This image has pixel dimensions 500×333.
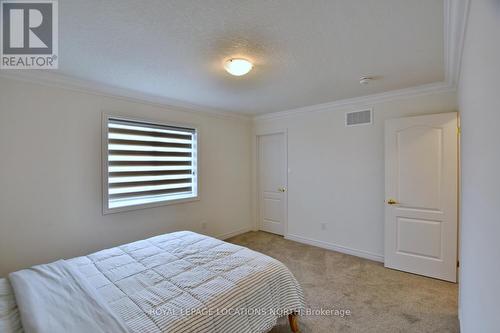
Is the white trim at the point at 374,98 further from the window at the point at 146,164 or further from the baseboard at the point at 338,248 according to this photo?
the baseboard at the point at 338,248

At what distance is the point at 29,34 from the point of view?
5.66 ft

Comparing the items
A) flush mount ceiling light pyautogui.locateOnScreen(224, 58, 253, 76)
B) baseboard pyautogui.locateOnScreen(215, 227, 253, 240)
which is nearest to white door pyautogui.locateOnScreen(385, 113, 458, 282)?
flush mount ceiling light pyautogui.locateOnScreen(224, 58, 253, 76)

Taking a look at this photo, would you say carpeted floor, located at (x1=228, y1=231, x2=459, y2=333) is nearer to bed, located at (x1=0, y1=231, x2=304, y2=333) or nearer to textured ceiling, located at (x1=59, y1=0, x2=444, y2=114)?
bed, located at (x1=0, y1=231, x2=304, y2=333)

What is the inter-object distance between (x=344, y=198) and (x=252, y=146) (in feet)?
7.04

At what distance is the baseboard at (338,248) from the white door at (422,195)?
9.3 inches

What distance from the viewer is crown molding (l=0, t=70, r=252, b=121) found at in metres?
2.33

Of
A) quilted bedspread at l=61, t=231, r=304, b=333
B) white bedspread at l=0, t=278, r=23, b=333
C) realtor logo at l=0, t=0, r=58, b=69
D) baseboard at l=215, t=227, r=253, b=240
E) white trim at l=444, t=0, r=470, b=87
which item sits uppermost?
realtor logo at l=0, t=0, r=58, b=69

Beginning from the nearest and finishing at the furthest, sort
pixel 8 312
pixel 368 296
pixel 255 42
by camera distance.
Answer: pixel 8 312 → pixel 255 42 → pixel 368 296

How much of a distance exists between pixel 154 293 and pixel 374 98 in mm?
3564

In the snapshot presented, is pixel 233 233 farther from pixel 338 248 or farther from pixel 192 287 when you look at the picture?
pixel 192 287

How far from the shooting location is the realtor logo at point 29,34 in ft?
4.79

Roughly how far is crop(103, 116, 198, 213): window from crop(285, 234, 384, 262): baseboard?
6.62ft

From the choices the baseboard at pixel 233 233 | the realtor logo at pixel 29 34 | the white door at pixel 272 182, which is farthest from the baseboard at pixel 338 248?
the realtor logo at pixel 29 34

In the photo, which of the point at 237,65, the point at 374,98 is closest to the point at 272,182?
the point at 374,98
